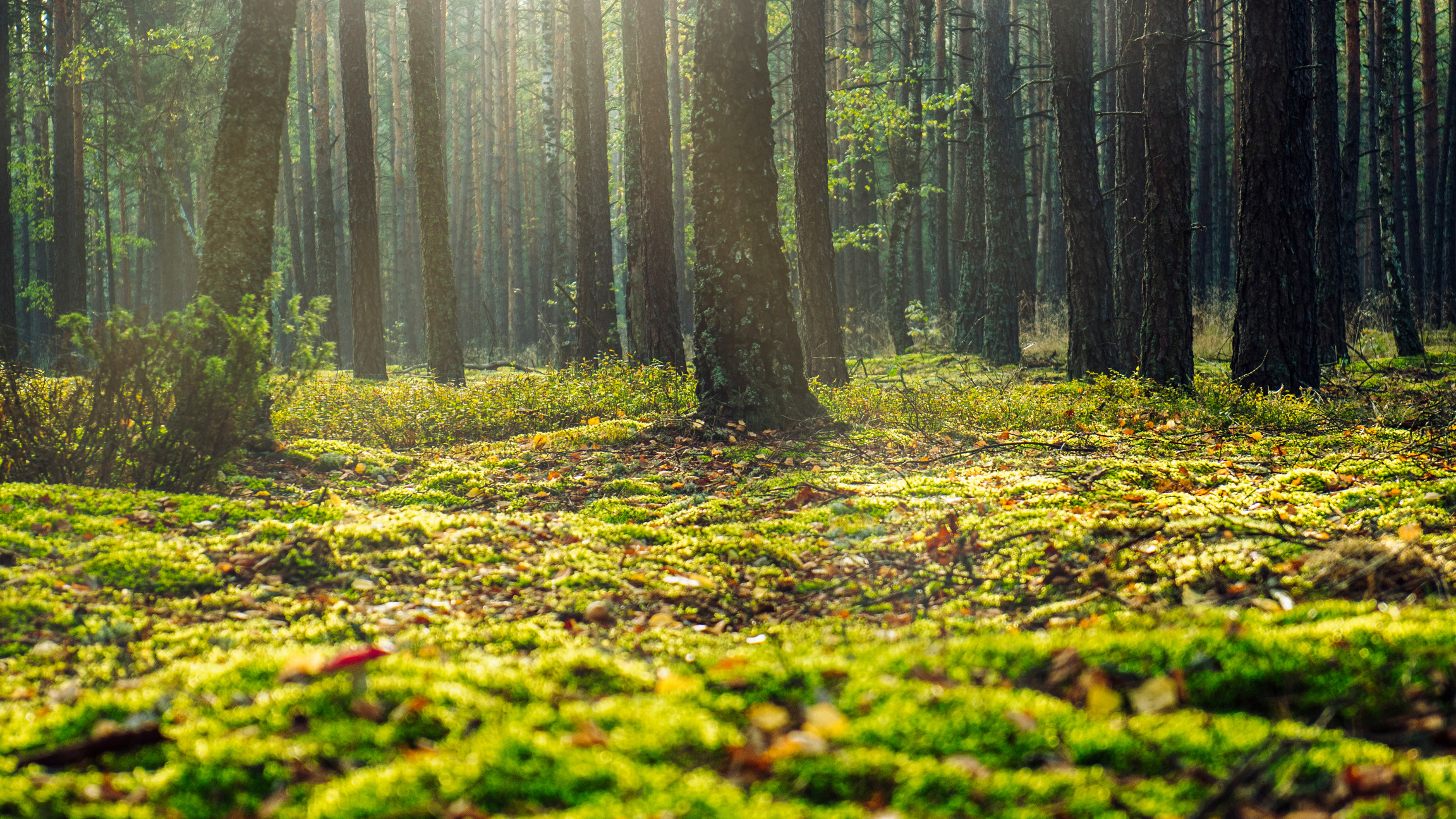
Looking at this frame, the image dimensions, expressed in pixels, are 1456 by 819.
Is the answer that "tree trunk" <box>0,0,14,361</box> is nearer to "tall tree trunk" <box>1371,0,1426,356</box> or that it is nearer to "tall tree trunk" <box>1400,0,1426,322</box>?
"tall tree trunk" <box>1371,0,1426,356</box>

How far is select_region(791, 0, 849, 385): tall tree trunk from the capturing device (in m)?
10.1

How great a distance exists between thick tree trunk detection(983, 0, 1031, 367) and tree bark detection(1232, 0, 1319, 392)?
5.92 metres

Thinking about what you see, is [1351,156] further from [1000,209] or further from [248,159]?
[248,159]

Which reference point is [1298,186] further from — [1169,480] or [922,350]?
[922,350]

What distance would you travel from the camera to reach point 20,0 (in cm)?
1747

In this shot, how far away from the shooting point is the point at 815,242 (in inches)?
396

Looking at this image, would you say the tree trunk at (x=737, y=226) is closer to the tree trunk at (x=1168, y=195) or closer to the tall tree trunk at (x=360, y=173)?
the tree trunk at (x=1168, y=195)

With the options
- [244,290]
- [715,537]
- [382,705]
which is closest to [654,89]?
[244,290]

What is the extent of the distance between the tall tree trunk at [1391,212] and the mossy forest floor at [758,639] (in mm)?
10217

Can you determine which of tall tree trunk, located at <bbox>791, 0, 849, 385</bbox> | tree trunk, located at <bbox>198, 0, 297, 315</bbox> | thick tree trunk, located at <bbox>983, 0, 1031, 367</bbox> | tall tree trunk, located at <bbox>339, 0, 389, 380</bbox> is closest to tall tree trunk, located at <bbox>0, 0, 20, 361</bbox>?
tall tree trunk, located at <bbox>339, 0, 389, 380</bbox>

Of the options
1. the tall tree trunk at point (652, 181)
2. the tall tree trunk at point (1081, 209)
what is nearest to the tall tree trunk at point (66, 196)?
the tall tree trunk at point (652, 181)

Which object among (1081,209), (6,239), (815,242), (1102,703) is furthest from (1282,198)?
(6,239)

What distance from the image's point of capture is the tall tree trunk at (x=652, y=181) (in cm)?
1088

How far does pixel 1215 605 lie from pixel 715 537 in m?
2.15
